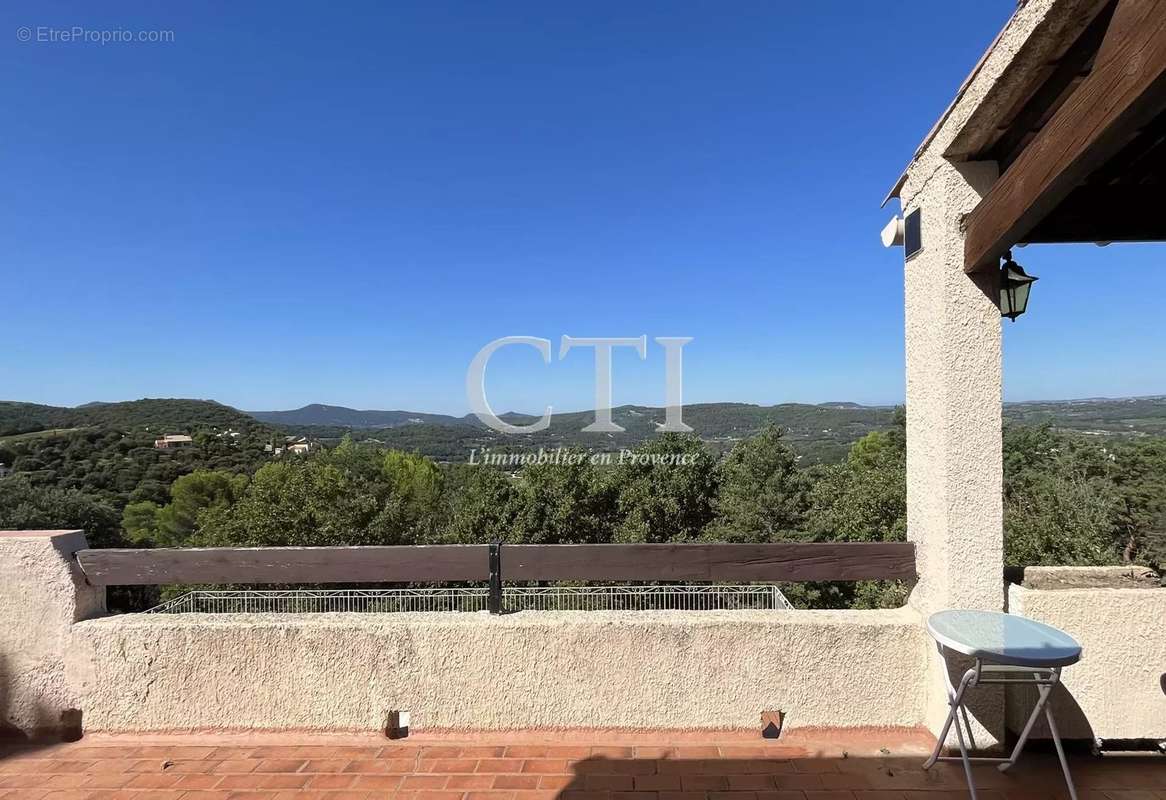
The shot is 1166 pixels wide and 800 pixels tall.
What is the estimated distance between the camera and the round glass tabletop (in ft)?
5.10

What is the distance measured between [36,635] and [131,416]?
48009 mm

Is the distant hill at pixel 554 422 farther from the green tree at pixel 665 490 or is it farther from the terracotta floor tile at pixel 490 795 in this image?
the terracotta floor tile at pixel 490 795

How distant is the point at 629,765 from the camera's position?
6.63 ft

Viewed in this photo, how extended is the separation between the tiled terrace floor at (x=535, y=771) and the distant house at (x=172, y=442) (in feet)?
153

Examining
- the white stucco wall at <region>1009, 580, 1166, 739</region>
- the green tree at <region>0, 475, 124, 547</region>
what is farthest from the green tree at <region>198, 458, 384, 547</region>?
the white stucco wall at <region>1009, 580, 1166, 739</region>

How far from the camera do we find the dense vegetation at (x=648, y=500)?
19.2 metres

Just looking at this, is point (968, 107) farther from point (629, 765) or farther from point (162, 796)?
point (162, 796)

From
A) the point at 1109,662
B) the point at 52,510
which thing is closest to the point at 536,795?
the point at 1109,662

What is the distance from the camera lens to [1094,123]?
1.46m

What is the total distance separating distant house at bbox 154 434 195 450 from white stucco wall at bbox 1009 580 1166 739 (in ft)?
161

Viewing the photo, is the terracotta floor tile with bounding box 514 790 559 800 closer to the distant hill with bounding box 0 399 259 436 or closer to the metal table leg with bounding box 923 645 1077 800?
the metal table leg with bounding box 923 645 1077 800

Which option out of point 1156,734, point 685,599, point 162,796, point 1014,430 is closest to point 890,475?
point 685,599

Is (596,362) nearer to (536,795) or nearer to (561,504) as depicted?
(536,795)

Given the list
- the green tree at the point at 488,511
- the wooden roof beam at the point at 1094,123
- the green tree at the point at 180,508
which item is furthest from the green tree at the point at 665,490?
the green tree at the point at 180,508
